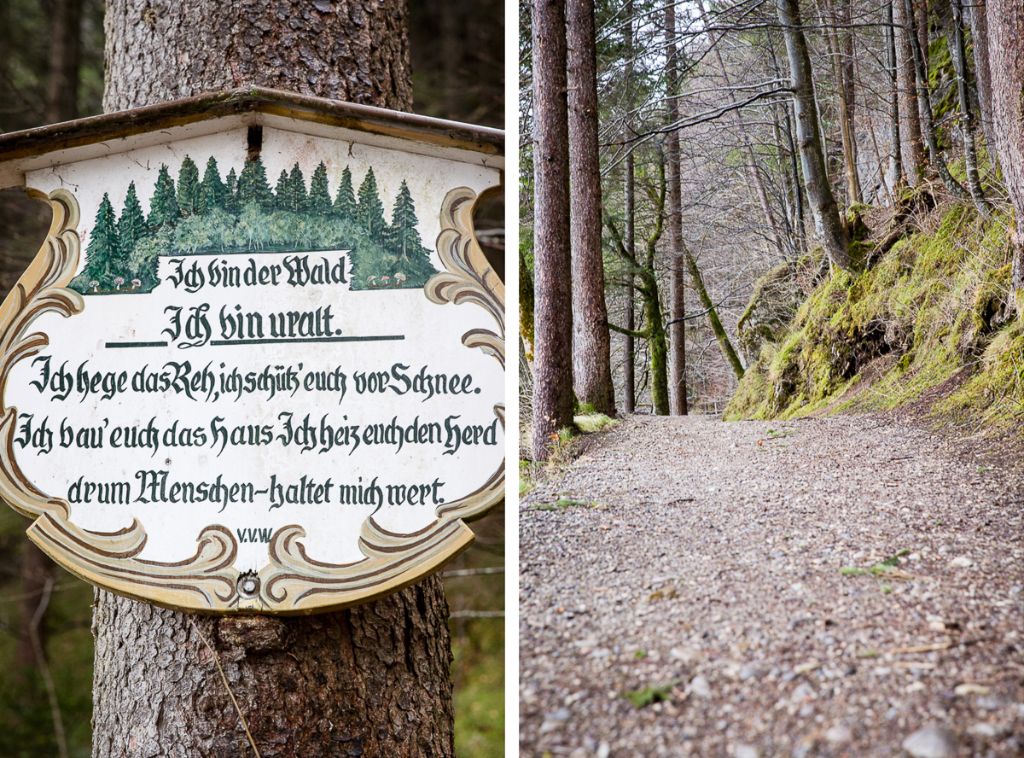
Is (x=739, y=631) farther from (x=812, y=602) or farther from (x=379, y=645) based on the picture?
(x=379, y=645)

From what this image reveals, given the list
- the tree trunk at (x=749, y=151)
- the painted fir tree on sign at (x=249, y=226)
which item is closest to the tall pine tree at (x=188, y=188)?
the painted fir tree on sign at (x=249, y=226)

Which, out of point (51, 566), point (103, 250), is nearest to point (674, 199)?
point (103, 250)

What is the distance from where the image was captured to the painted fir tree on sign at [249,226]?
3.71 feet

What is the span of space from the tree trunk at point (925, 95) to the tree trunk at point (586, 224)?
0.36 meters

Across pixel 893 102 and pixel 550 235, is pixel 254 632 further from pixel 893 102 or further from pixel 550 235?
pixel 893 102

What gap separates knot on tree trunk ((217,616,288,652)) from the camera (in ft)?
3.70

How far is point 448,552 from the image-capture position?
1.05m

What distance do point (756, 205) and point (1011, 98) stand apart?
0.89 ft

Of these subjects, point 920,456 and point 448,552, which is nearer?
point 920,456

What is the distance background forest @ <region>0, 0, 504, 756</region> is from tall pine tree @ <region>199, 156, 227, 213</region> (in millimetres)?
2571

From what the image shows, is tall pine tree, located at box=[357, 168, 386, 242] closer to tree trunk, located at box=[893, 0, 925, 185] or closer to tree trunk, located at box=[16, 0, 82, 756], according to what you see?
tree trunk, located at box=[893, 0, 925, 185]

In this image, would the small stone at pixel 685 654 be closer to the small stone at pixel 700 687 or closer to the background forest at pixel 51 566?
the small stone at pixel 700 687

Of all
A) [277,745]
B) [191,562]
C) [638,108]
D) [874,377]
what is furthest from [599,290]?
[277,745]

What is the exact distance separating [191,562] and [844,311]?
3.08ft
